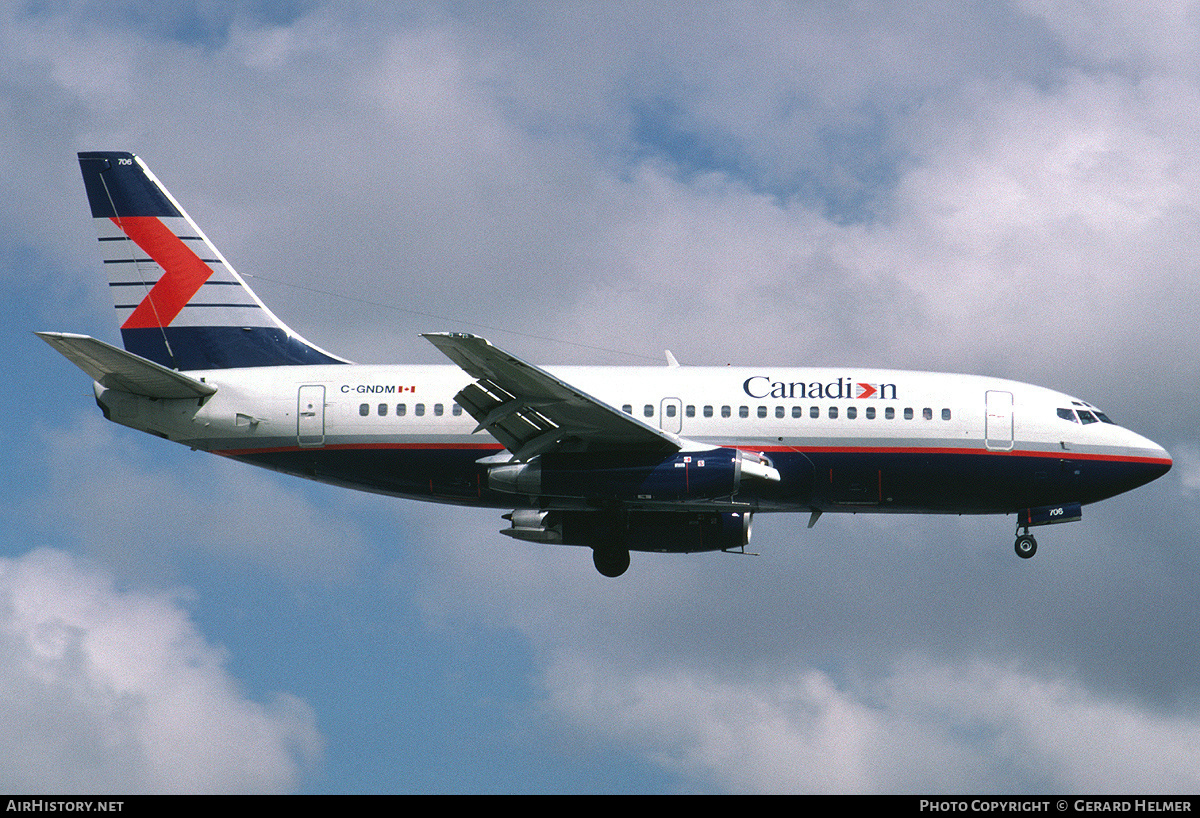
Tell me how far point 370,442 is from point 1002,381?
17.7m

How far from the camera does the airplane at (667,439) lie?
121 feet

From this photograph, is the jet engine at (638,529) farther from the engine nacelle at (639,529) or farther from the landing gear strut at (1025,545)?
the landing gear strut at (1025,545)

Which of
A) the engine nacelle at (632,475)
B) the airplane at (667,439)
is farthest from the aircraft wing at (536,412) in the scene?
the engine nacelle at (632,475)

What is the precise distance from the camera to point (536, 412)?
3603 centimetres

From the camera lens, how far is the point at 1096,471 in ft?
128

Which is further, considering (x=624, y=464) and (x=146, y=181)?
(x=146, y=181)

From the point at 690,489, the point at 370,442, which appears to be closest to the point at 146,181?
the point at 370,442

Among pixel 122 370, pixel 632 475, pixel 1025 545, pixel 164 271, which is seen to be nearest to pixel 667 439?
pixel 632 475

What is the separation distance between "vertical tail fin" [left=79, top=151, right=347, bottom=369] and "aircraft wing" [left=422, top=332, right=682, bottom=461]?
7.48m

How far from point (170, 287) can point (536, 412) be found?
44.7 ft

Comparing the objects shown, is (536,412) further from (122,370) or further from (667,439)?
(122,370)

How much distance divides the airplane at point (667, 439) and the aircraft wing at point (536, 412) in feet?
0.29
